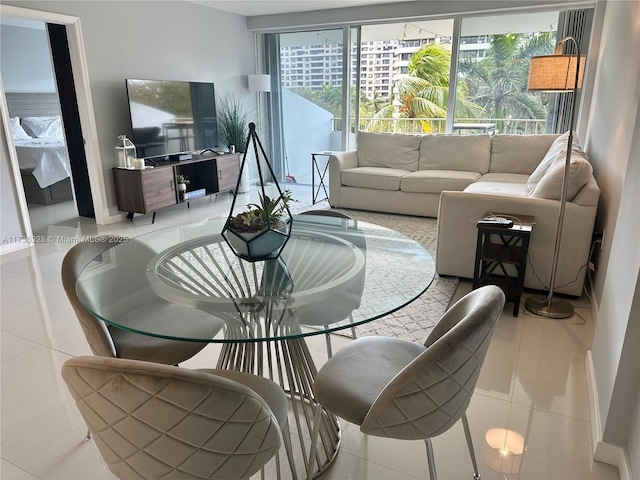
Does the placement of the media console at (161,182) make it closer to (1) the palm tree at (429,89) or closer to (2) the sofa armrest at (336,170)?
(2) the sofa armrest at (336,170)

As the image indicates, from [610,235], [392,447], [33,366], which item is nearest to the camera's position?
[392,447]

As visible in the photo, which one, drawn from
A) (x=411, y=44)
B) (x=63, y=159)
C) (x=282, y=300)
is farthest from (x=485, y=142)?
(x=63, y=159)

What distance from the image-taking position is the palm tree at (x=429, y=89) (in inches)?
227

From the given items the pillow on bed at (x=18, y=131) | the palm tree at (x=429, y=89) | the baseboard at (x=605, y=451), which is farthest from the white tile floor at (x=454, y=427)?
the pillow on bed at (x=18, y=131)

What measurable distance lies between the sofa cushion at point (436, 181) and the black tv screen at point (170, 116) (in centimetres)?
272

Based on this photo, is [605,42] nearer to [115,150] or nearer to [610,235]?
[610,235]

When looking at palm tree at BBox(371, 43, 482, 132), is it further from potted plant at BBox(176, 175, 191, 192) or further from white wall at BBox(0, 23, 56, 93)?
white wall at BBox(0, 23, 56, 93)

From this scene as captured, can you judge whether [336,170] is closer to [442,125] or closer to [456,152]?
[456,152]

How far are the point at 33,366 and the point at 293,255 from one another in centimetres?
155

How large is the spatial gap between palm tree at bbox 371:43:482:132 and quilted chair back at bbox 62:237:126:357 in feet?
16.8

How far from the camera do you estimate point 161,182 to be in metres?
5.01

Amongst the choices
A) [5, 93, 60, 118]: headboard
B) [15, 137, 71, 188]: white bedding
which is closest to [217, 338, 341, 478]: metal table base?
[15, 137, 71, 188]: white bedding

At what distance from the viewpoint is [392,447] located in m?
1.75

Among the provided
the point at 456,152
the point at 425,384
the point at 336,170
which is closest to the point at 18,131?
the point at 336,170
